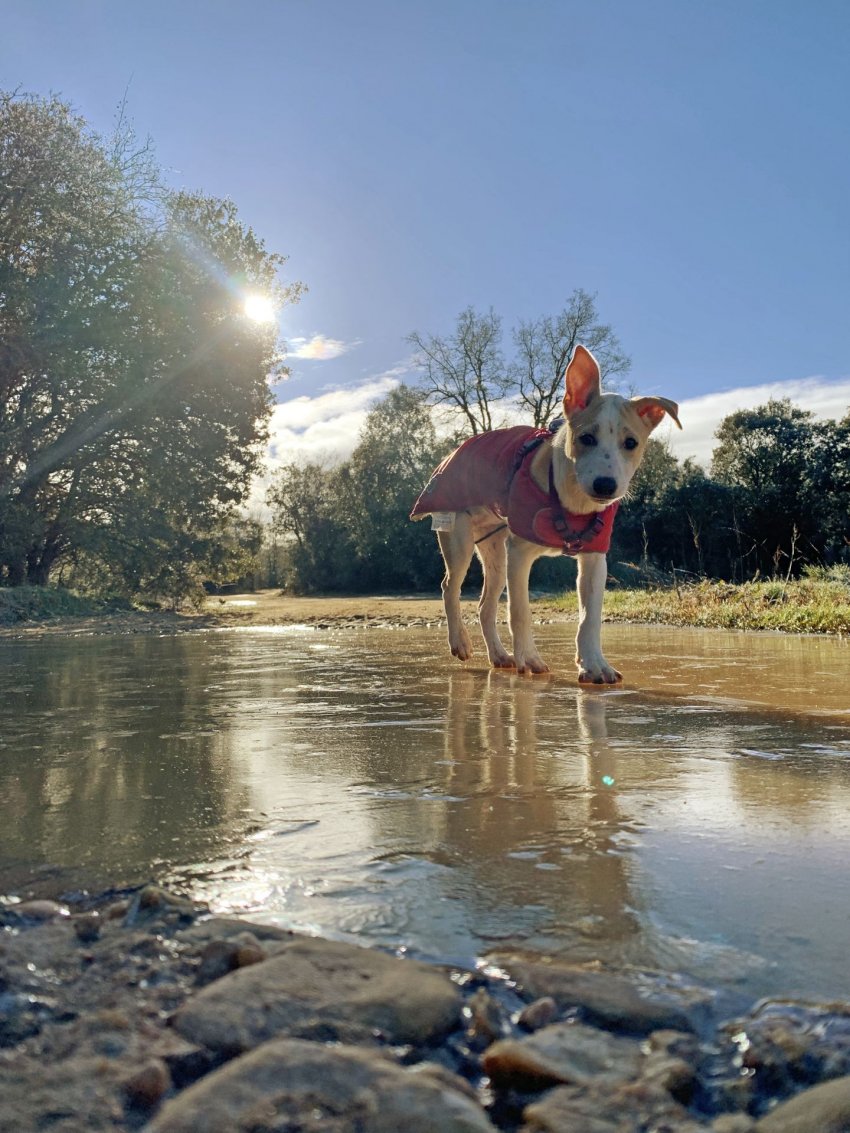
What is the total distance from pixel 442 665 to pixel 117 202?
14806 millimetres

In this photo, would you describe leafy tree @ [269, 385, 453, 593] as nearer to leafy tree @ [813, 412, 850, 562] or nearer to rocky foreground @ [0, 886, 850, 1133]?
leafy tree @ [813, 412, 850, 562]

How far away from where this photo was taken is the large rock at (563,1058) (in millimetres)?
840

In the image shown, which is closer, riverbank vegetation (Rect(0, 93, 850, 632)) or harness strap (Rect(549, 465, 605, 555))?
harness strap (Rect(549, 465, 605, 555))

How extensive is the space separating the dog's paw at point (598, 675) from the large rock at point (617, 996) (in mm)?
3159

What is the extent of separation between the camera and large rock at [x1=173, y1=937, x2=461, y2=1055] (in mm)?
902

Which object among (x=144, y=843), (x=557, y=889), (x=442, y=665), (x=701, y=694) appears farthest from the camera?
(x=442, y=665)

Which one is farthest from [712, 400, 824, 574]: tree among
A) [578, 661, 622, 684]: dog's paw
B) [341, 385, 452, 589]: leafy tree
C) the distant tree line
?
[578, 661, 622, 684]: dog's paw

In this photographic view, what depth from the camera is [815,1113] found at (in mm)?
754

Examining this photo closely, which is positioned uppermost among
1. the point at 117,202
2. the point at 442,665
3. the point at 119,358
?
the point at 117,202

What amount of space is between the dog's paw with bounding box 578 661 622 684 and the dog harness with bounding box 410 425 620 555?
0.66 m

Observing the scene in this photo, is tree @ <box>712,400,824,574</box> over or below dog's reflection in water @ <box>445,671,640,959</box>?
over

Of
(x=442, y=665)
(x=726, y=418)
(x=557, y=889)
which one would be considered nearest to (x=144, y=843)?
(x=557, y=889)

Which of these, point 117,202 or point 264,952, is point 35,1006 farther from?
point 117,202

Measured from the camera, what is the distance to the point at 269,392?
20984 millimetres
